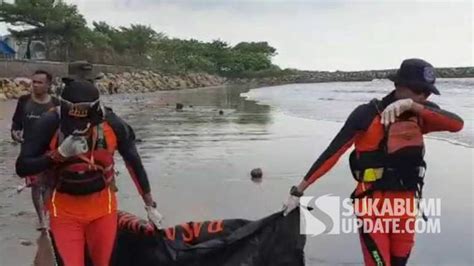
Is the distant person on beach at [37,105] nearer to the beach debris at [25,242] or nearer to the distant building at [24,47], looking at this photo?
the beach debris at [25,242]

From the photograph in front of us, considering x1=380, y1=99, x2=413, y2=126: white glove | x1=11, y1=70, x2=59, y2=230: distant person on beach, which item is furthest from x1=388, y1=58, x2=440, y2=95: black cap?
x1=11, y1=70, x2=59, y2=230: distant person on beach

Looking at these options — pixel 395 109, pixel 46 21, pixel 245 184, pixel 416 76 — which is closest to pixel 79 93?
pixel 395 109

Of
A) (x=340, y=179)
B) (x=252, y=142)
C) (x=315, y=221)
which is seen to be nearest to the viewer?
(x=315, y=221)

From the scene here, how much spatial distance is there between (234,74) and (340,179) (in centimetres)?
10806

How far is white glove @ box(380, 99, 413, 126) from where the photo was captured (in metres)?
4.07

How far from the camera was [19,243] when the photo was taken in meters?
6.73

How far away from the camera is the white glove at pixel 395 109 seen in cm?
407

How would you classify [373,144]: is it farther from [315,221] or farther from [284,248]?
[315,221]

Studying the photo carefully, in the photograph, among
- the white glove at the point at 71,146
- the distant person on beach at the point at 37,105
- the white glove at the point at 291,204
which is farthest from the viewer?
the distant person on beach at the point at 37,105

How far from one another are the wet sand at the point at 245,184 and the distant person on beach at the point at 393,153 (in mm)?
1988

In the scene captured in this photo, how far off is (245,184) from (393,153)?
6059 mm

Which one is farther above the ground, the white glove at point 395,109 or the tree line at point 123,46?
the tree line at point 123,46

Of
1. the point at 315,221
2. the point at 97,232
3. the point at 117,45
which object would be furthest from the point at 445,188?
the point at 117,45

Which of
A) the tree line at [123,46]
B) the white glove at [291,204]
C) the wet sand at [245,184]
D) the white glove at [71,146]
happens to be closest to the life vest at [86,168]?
the white glove at [71,146]
